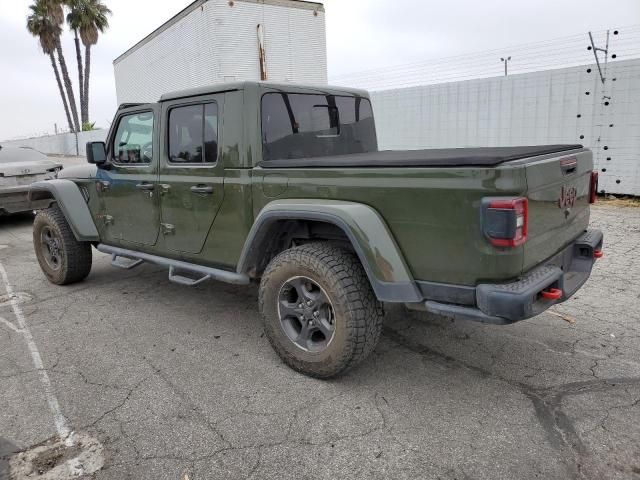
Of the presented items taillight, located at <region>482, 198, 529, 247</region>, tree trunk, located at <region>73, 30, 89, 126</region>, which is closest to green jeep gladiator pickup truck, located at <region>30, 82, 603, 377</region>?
taillight, located at <region>482, 198, 529, 247</region>

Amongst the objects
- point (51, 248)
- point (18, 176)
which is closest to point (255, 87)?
point (51, 248)

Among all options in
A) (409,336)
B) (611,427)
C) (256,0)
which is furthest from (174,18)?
(611,427)

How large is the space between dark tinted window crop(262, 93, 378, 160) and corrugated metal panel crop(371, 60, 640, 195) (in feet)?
21.3

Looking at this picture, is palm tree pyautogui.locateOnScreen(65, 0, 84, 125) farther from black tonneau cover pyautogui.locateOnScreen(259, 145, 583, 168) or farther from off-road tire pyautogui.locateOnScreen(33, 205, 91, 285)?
black tonneau cover pyautogui.locateOnScreen(259, 145, 583, 168)

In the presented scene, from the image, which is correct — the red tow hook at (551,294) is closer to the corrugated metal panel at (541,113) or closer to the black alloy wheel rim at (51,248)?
the black alloy wheel rim at (51,248)

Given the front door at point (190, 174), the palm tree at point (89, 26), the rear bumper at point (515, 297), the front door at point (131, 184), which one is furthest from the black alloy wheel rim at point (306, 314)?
the palm tree at point (89, 26)

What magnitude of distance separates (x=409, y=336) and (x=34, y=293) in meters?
3.99

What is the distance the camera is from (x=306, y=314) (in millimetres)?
3238

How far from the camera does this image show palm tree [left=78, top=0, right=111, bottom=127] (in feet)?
97.8

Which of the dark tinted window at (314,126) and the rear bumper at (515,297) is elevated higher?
the dark tinted window at (314,126)

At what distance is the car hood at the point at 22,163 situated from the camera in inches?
354

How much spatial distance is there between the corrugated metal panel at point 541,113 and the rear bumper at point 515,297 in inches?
283

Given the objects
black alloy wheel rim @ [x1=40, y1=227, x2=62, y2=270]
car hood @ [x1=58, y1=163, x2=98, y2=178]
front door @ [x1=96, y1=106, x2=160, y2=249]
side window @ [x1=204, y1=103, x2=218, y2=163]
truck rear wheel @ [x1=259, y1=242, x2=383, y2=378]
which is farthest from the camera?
black alloy wheel rim @ [x1=40, y1=227, x2=62, y2=270]

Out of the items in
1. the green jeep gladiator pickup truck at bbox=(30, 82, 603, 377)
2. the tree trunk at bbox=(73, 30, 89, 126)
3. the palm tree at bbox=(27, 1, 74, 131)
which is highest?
the palm tree at bbox=(27, 1, 74, 131)
